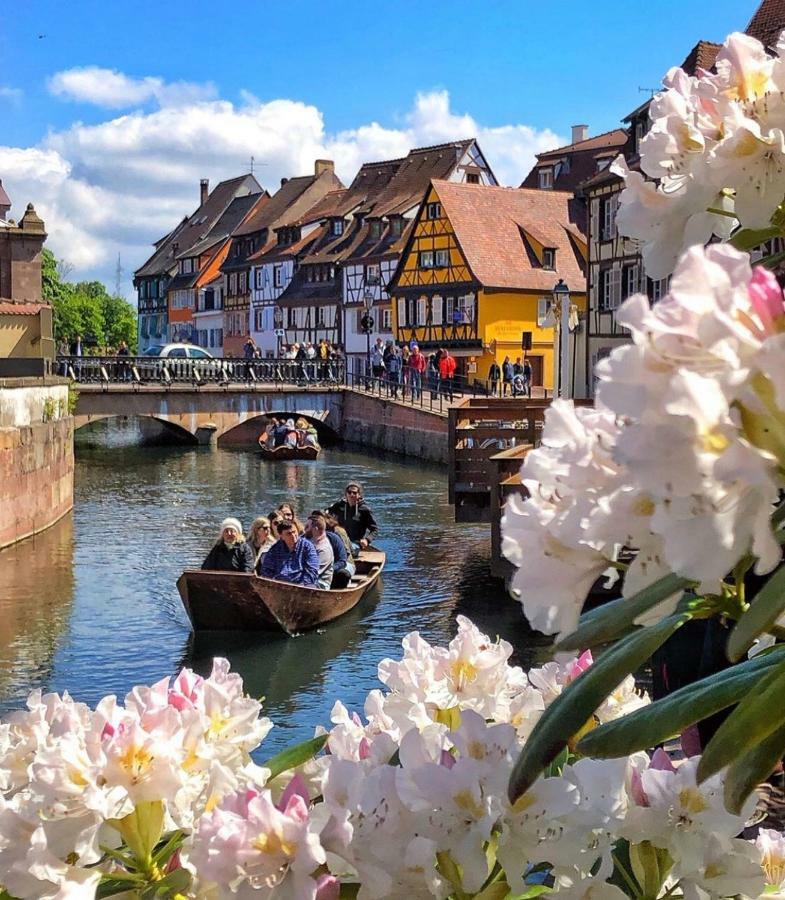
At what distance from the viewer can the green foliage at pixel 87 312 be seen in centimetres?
8569

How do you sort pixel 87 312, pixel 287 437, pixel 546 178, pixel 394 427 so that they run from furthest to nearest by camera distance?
1. pixel 87 312
2. pixel 546 178
3. pixel 394 427
4. pixel 287 437

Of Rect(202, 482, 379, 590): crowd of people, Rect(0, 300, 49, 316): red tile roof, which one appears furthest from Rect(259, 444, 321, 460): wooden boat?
Rect(202, 482, 379, 590): crowd of people

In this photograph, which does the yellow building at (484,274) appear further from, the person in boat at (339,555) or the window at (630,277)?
the person in boat at (339,555)

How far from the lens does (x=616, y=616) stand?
1273 millimetres

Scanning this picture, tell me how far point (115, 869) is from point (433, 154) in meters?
55.3

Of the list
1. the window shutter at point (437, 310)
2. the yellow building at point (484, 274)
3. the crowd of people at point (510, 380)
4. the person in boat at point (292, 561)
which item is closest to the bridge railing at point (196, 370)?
the window shutter at point (437, 310)

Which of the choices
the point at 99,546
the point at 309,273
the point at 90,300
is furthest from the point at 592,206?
the point at 90,300

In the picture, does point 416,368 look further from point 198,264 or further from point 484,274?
point 198,264

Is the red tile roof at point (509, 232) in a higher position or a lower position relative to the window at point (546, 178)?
lower

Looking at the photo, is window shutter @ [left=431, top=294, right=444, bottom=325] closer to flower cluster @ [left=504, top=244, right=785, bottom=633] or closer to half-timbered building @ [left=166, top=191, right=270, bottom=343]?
half-timbered building @ [left=166, top=191, right=270, bottom=343]

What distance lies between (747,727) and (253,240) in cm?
6867

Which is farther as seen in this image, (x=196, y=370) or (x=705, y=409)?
(x=196, y=370)

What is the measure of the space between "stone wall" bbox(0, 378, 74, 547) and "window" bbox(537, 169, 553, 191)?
3299cm

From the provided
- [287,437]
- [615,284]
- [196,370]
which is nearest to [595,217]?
[615,284]
